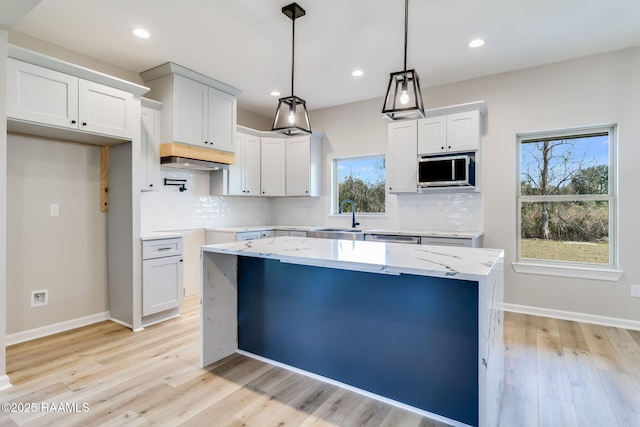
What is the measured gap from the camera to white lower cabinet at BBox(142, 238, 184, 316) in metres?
3.29

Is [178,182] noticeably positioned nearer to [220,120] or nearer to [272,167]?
[220,120]

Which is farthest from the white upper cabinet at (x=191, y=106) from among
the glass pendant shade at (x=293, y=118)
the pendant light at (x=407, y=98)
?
the pendant light at (x=407, y=98)

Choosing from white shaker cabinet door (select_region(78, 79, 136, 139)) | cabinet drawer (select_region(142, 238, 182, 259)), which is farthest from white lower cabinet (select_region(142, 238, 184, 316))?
white shaker cabinet door (select_region(78, 79, 136, 139))

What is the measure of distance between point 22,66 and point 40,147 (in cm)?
77

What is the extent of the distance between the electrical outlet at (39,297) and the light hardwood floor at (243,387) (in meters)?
0.33

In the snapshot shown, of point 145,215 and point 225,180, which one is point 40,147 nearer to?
point 145,215

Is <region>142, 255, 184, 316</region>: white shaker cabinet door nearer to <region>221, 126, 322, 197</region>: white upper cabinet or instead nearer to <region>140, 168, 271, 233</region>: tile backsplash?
<region>140, 168, 271, 233</region>: tile backsplash

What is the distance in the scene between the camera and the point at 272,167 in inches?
202

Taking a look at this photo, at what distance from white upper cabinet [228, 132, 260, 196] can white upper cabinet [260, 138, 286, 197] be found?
0.08m

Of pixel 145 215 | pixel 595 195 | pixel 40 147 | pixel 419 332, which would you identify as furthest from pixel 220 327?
pixel 595 195

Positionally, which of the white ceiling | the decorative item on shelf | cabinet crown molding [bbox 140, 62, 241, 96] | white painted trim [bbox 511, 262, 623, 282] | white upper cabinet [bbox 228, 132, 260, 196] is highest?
the white ceiling

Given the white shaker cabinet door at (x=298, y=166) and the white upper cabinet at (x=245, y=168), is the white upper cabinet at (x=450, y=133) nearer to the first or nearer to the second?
the white shaker cabinet door at (x=298, y=166)

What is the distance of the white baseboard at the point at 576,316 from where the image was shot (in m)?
3.33

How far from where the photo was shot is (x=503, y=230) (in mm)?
3920
